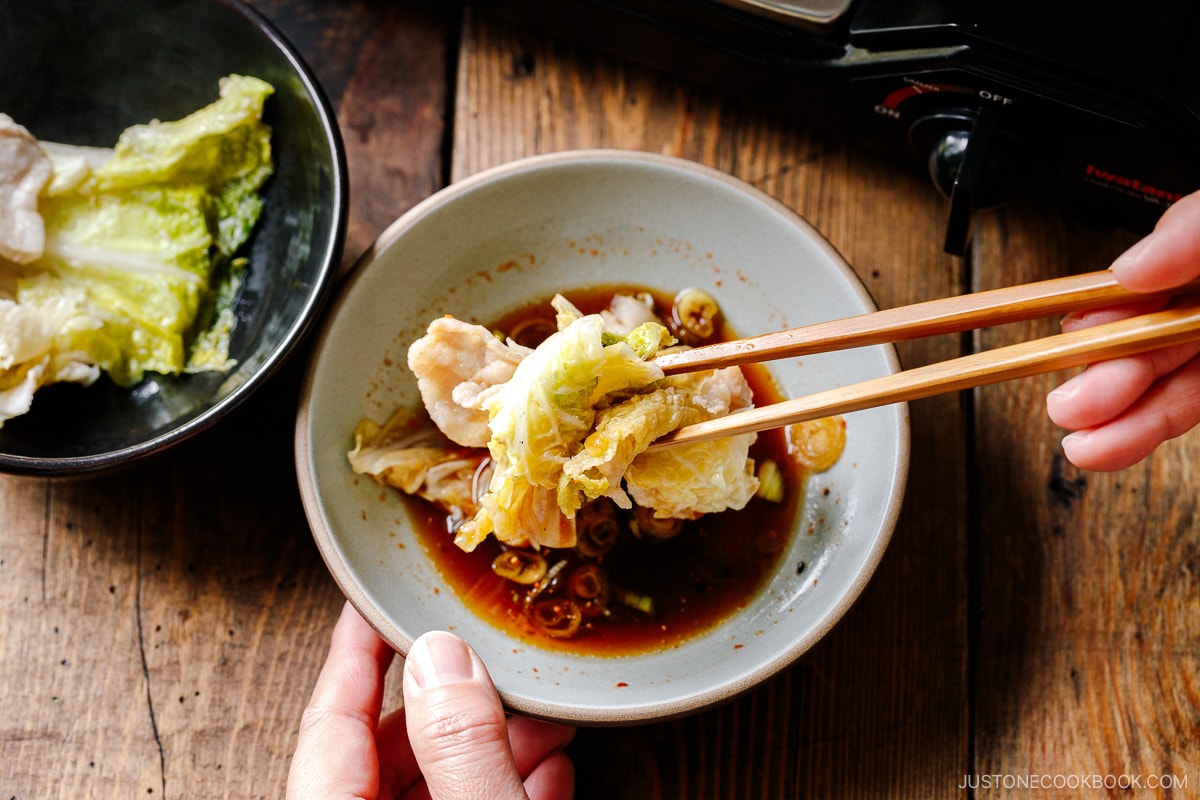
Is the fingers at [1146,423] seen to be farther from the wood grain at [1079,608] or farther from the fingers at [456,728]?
the fingers at [456,728]

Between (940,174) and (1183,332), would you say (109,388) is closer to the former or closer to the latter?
(940,174)

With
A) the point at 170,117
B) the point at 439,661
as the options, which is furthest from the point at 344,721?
the point at 170,117

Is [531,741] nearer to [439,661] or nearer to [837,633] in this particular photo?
[439,661]

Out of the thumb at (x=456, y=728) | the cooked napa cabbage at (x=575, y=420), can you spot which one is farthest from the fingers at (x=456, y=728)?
the cooked napa cabbage at (x=575, y=420)

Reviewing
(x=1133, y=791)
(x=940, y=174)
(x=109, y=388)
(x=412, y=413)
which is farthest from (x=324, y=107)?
(x=1133, y=791)

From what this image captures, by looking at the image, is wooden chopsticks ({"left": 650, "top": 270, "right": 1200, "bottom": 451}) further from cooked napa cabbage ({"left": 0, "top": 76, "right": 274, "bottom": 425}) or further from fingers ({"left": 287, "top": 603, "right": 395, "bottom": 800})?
cooked napa cabbage ({"left": 0, "top": 76, "right": 274, "bottom": 425})

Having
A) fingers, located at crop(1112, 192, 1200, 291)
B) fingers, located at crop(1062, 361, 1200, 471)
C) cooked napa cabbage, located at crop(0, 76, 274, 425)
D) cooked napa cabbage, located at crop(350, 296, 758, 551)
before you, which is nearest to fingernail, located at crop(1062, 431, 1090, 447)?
fingers, located at crop(1062, 361, 1200, 471)

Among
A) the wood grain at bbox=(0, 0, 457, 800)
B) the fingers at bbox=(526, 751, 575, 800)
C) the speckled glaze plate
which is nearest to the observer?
the speckled glaze plate
